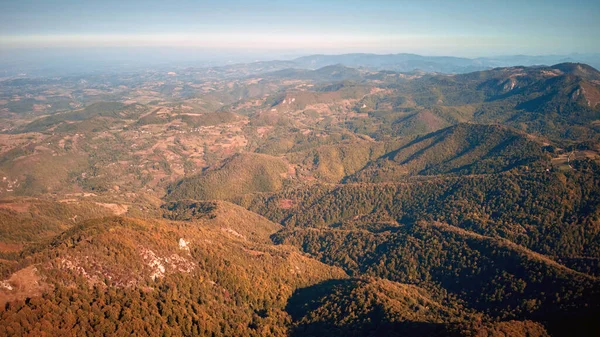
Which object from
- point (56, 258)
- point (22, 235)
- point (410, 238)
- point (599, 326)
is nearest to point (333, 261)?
point (410, 238)

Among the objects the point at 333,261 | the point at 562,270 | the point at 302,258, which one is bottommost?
the point at 333,261

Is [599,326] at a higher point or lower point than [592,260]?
higher

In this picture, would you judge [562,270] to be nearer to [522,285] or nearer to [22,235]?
[522,285]

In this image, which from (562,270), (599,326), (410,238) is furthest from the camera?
(410,238)

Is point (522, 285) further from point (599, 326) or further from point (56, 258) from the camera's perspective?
point (56, 258)

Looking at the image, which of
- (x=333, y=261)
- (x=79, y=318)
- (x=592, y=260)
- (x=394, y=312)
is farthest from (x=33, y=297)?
(x=592, y=260)

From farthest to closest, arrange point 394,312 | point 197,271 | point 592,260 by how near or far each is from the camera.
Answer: point 592,260 < point 197,271 < point 394,312

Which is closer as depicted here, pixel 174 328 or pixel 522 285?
pixel 174 328
